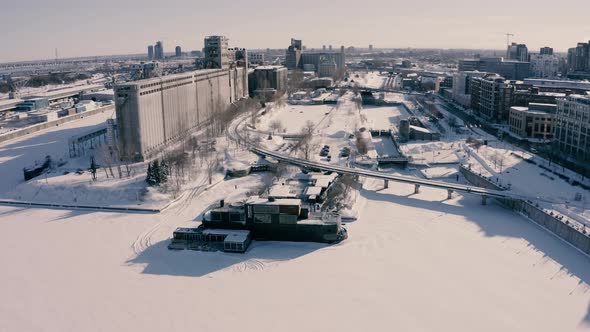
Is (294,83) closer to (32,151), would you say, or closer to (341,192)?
(32,151)

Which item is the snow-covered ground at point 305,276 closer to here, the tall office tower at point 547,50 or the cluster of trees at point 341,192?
the cluster of trees at point 341,192

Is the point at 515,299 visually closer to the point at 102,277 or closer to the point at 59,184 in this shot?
the point at 102,277

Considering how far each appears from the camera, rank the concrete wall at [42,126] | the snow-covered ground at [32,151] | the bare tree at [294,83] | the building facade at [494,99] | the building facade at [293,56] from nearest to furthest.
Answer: the snow-covered ground at [32,151]
the concrete wall at [42,126]
the building facade at [494,99]
the bare tree at [294,83]
the building facade at [293,56]

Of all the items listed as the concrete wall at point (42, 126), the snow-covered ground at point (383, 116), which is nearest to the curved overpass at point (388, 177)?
the snow-covered ground at point (383, 116)

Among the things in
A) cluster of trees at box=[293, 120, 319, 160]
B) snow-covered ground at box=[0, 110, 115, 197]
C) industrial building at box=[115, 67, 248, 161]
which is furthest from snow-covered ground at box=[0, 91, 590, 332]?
cluster of trees at box=[293, 120, 319, 160]

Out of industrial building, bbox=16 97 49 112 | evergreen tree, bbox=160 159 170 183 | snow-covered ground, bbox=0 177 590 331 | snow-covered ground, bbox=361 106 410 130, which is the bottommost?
snow-covered ground, bbox=0 177 590 331

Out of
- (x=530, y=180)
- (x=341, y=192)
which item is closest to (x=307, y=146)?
(x=341, y=192)

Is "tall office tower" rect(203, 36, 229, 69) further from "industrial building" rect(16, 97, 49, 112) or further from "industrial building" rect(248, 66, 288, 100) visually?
"industrial building" rect(16, 97, 49, 112)
